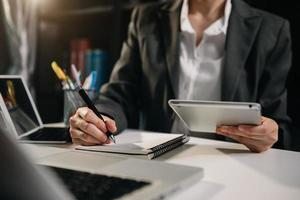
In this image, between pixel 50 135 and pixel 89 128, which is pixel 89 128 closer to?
pixel 89 128

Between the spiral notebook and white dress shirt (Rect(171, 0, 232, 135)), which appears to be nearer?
the spiral notebook

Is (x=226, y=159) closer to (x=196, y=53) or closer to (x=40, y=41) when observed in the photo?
(x=196, y=53)

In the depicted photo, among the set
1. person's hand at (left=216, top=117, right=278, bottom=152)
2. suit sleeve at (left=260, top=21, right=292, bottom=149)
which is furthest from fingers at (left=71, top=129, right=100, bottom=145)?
suit sleeve at (left=260, top=21, right=292, bottom=149)

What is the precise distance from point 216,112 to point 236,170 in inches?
4.7

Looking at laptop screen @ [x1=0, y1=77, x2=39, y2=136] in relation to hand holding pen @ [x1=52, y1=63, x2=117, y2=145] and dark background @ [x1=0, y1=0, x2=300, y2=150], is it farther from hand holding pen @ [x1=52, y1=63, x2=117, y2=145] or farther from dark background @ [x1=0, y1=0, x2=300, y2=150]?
dark background @ [x1=0, y1=0, x2=300, y2=150]

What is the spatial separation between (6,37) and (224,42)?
1.04m

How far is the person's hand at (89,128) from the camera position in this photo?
2.43ft

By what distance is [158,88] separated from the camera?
3.85ft

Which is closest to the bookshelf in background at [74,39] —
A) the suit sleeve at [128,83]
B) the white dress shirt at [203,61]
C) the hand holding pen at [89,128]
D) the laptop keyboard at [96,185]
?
the suit sleeve at [128,83]

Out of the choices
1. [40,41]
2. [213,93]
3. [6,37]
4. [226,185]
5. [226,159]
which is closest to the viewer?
[226,185]

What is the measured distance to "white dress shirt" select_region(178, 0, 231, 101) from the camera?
3.68 ft

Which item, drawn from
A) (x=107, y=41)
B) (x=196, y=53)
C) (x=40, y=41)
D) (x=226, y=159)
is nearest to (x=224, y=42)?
(x=196, y=53)

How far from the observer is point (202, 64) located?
44.7 inches

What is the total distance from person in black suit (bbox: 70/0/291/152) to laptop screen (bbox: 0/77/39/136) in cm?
20
